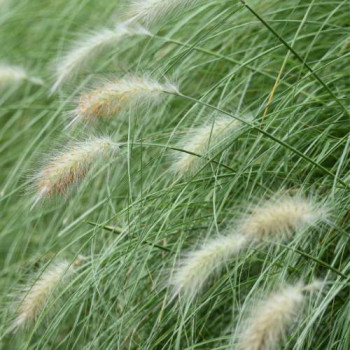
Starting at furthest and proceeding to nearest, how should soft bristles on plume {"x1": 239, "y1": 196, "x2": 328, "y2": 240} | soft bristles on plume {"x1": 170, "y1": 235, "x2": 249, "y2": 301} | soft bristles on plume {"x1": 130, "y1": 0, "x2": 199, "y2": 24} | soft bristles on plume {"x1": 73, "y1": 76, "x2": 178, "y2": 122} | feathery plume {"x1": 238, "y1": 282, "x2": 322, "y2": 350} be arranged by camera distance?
soft bristles on plume {"x1": 130, "y1": 0, "x2": 199, "y2": 24} < soft bristles on plume {"x1": 73, "y1": 76, "x2": 178, "y2": 122} < soft bristles on plume {"x1": 170, "y1": 235, "x2": 249, "y2": 301} < soft bristles on plume {"x1": 239, "y1": 196, "x2": 328, "y2": 240} < feathery plume {"x1": 238, "y1": 282, "x2": 322, "y2": 350}

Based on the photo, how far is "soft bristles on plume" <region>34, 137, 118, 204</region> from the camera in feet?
6.62

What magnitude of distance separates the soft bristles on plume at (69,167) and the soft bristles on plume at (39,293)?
216 mm

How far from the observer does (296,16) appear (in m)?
2.93

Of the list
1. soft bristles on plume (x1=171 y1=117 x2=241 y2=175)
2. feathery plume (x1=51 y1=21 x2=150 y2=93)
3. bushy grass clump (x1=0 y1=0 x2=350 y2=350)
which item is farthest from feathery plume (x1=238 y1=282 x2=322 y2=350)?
feathery plume (x1=51 y1=21 x2=150 y2=93)

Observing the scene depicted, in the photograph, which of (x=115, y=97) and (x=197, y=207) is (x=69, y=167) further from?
(x=197, y=207)

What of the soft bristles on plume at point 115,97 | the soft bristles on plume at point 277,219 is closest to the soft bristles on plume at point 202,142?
the soft bristles on plume at point 115,97

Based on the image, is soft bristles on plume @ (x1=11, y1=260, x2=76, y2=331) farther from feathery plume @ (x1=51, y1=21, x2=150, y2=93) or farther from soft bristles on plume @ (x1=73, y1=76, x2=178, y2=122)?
feathery plume @ (x1=51, y1=21, x2=150, y2=93)

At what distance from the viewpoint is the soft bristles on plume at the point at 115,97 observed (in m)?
2.05

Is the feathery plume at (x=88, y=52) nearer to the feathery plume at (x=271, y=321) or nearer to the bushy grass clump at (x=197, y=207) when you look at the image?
the bushy grass clump at (x=197, y=207)

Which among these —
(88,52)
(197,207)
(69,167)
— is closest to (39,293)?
(69,167)

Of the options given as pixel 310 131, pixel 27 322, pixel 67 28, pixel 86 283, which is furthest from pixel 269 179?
pixel 67 28

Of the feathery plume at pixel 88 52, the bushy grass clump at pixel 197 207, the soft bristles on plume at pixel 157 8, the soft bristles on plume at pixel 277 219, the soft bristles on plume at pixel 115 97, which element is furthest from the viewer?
the feathery plume at pixel 88 52

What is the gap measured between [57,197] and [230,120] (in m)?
0.46

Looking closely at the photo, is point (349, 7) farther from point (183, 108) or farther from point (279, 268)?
point (279, 268)
